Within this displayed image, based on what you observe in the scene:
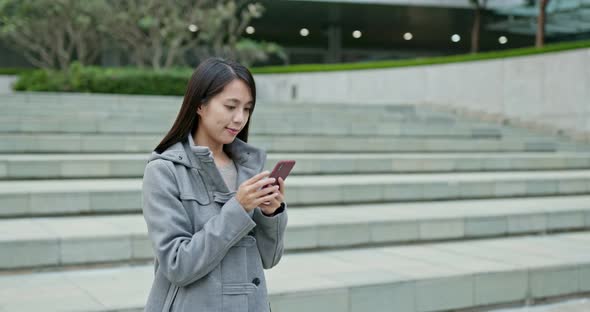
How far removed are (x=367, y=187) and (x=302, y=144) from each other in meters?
2.50

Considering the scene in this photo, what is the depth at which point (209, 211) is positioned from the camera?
214 centimetres

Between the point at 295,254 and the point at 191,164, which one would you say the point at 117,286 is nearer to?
the point at 295,254

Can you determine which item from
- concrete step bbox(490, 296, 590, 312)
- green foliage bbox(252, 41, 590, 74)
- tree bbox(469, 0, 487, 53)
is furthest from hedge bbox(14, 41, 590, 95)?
concrete step bbox(490, 296, 590, 312)

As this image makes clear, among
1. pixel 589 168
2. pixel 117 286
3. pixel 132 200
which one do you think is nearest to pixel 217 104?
pixel 117 286

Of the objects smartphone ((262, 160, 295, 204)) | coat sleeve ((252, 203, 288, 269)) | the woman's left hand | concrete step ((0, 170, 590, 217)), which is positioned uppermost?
smartphone ((262, 160, 295, 204))

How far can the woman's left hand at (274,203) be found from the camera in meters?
2.08

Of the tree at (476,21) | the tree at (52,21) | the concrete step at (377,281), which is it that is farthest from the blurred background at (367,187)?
the tree at (476,21)

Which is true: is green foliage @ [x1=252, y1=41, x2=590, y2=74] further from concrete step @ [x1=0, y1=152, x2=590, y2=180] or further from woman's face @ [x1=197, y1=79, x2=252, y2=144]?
woman's face @ [x1=197, y1=79, x2=252, y2=144]

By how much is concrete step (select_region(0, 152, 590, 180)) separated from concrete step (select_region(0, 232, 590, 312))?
2.37 meters

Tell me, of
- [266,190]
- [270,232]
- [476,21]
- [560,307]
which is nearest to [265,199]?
[266,190]

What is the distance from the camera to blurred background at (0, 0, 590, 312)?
4914 mm

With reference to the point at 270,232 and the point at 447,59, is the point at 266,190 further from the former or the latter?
the point at 447,59

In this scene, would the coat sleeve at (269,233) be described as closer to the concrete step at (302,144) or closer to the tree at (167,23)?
the concrete step at (302,144)

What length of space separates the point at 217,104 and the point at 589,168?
9928 mm
